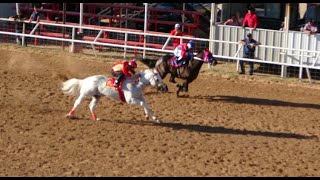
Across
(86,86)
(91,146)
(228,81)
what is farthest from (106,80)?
(228,81)

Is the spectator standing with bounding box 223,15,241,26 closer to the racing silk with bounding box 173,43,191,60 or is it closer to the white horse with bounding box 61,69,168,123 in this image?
the racing silk with bounding box 173,43,191,60

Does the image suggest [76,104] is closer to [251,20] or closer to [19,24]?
[251,20]

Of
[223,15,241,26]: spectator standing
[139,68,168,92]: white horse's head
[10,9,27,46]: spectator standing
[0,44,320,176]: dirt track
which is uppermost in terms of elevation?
[223,15,241,26]: spectator standing

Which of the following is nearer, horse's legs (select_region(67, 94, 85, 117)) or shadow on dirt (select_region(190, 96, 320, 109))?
horse's legs (select_region(67, 94, 85, 117))

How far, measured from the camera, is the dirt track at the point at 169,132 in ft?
34.9

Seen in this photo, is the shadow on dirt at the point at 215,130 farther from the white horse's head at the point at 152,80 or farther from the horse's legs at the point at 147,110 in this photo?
the white horse's head at the point at 152,80

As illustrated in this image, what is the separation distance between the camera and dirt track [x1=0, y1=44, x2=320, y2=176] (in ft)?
34.9

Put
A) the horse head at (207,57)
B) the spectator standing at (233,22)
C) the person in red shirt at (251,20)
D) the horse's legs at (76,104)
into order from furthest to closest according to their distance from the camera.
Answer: the spectator standing at (233,22)
the person in red shirt at (251,20)
the horse head at (207,57)
the horse's legs at (76,104)

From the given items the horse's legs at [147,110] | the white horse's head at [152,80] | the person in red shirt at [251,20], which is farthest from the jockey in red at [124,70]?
the person in red shirt at [251,20]

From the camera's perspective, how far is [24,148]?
11.5 metres

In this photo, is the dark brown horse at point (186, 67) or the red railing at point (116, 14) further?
the red railing at point (116, 14)

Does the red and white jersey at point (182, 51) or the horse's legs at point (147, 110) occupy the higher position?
the red and white jersey at point (182, 51)

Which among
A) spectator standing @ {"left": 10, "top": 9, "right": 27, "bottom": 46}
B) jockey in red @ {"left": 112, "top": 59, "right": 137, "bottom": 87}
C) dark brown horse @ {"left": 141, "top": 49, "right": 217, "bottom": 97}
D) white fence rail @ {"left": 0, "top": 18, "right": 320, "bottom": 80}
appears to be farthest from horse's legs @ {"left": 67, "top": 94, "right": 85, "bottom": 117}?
spectator standing @ {"left": 10, "top": 9, "right": 27, "bottom": 46}

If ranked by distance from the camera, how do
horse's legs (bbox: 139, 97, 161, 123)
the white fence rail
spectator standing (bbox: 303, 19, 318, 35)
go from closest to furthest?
horse's legs (bbox: 139, 97, 161, 123), the white fence rail, spectator standing (bbox: 303, 19, 318, 35)
